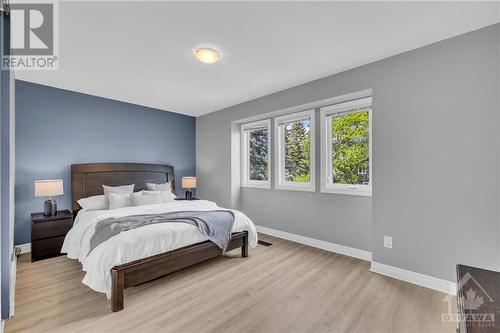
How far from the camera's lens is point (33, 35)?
7.23 ft

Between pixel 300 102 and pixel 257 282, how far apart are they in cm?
258

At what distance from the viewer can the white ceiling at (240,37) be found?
74.8 inches

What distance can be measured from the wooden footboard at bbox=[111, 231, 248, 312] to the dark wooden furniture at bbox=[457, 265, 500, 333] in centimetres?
226

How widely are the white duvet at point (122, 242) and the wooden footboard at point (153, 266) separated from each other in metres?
0.05

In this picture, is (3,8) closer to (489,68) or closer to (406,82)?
(406,82)

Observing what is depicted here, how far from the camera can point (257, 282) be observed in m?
2.50

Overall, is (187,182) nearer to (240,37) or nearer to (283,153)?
(283,153)

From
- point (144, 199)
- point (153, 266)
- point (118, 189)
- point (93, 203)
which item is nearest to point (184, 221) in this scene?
point (153, 266)

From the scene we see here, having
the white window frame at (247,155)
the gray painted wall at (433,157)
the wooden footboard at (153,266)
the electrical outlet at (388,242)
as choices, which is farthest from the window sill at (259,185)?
the electrical outlet at (388,242)

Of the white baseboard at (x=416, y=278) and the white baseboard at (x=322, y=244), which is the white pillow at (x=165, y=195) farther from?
the white baseboard at (x=416, y=278)

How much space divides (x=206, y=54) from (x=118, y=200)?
2.56 meters

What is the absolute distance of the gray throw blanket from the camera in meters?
2.38

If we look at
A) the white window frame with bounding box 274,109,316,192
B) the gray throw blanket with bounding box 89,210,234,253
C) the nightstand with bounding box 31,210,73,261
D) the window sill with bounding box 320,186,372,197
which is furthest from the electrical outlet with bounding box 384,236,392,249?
the nightstand with bounding box 31,210,73,261

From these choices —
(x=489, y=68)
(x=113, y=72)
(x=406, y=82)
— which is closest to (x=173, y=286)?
(x=113, y=72)
